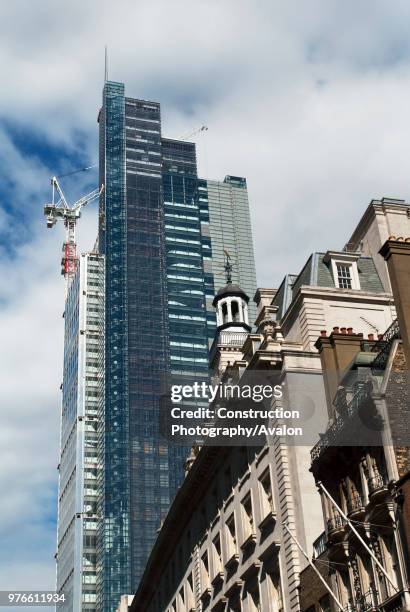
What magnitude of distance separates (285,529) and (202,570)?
660 inches

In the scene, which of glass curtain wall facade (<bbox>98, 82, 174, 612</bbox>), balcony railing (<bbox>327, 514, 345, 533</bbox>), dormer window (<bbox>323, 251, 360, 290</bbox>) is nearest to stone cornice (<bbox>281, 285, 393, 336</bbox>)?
dormer window (<bbox>323, 251, 360, 290</bbox>)

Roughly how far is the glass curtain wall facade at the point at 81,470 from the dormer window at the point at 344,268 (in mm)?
127201

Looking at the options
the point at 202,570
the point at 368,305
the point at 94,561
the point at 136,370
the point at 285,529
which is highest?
the point at 136,370

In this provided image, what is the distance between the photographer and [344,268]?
169ft

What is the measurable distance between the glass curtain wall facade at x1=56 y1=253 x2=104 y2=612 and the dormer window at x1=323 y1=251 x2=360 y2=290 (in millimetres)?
127201

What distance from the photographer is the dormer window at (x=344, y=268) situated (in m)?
50.4

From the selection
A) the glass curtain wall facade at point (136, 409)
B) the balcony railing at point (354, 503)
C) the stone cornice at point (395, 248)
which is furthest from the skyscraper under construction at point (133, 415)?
the balcony railing at point (354, 503)

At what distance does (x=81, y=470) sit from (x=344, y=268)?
13449 centimetres

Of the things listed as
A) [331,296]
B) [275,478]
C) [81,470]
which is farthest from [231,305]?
[81,470]

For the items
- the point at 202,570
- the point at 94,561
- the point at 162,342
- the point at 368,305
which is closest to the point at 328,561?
the point at 368,305

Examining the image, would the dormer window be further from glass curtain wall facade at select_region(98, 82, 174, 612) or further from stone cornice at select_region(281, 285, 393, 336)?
glass curtain wall facade at select_region(98, 82, 174, 612)

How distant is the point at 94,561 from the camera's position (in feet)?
549

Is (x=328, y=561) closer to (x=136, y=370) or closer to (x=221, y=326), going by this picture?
(x=221, y=326)

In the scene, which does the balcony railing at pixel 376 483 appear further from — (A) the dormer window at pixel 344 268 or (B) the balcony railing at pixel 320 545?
(A) the dormer window at pixel 344 268
